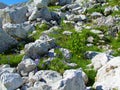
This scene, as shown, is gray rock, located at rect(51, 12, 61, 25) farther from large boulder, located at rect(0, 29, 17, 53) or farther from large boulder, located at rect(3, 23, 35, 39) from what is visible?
large boulder, located at rect(0, 29, 17, 53)

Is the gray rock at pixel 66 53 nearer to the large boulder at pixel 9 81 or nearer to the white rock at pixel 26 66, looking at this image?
the white rock at pixel 26 66

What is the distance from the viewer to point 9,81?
42.1ft

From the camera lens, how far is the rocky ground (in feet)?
44.3

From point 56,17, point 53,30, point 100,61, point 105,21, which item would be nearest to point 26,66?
point 100,61

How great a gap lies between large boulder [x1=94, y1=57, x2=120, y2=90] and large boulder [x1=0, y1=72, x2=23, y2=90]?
8.47ft

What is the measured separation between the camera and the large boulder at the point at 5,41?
1990 centimetres

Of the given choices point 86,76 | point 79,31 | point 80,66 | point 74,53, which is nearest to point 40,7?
point 79,31

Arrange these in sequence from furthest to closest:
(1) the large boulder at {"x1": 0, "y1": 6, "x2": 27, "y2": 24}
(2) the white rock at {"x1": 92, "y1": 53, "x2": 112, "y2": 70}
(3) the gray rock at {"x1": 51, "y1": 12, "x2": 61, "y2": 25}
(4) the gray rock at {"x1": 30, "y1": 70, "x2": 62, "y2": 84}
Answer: (3) the gray rock at {"x1": 51, "y1": 12, "x2": 61, "y2": 25}, (1) the large boulder at {"x1": 0, "y1": 6, "x2": 27, "y2": 24}, (2) the white rock at {"x1": 92, "y1": 53, "x2": 112, "y2": 70}, (4) the gray rock at {"x1": 30, "y1": 70, "x2": 62, "y2": 84}

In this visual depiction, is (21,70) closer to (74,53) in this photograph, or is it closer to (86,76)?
(86,76)

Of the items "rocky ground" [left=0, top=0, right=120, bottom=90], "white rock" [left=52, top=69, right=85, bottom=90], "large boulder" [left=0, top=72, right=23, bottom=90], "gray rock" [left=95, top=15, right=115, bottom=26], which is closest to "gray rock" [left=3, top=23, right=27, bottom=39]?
"rocky ground" [left=0, top=0, right=120, bottom=90]

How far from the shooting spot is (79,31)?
23359 mm

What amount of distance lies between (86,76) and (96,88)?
1359mm

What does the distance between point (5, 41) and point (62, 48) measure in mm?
2867

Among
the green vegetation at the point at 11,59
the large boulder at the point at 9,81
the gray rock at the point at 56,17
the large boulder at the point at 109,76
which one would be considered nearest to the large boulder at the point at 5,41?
the green vegetation at the point at 11,59
